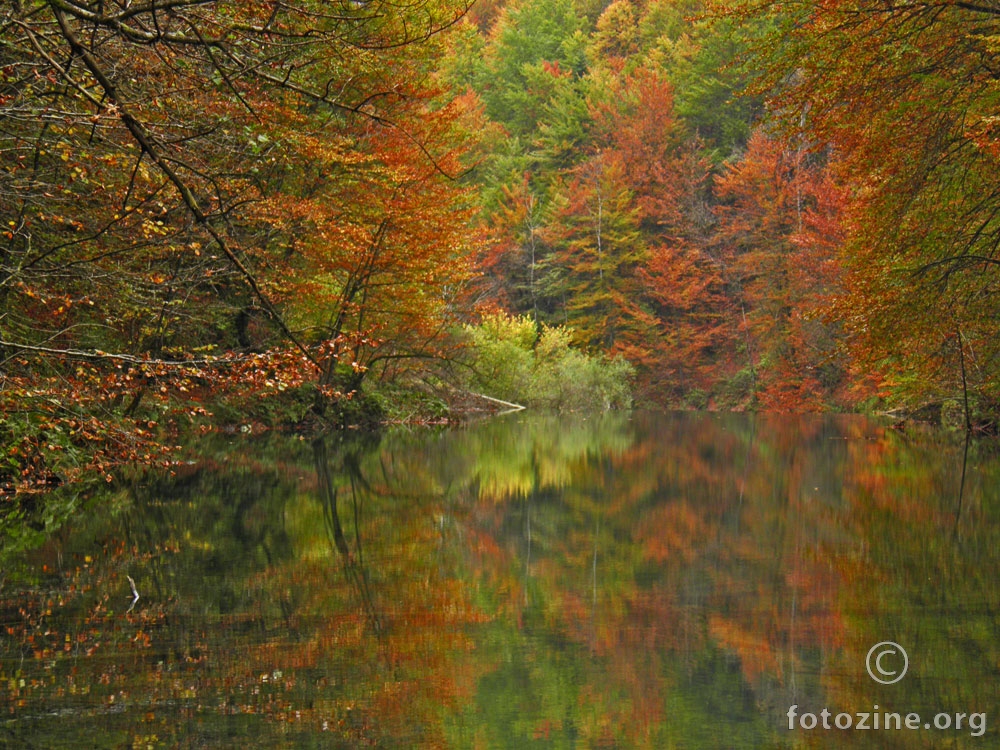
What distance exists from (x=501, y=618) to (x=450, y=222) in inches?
613

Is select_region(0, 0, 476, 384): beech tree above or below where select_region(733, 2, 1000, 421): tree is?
below

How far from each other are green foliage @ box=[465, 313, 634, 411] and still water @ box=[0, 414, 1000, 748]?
1504 centimetres

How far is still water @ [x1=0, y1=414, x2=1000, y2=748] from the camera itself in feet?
12.5

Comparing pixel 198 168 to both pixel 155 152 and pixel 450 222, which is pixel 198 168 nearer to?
pixel 155 152

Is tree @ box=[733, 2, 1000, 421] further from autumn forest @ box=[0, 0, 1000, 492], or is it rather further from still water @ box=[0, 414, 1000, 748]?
still water @ box=[0, 414, 1000, 748]

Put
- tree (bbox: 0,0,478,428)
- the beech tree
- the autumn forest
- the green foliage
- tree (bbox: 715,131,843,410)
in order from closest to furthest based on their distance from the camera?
the beech tree → tree (bbox: 0,0,478,428) → the autumn forest → the green foliage → tree (bbox: 715,131,843,410)

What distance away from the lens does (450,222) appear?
20312 mm

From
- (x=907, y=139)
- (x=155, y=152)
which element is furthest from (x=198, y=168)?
(x=907, y=139)

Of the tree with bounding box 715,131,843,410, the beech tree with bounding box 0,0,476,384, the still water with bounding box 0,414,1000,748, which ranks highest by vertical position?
the tree with bounding box 715,131,843,410

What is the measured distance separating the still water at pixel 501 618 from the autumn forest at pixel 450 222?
122 centimetres

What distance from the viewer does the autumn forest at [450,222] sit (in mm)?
7012

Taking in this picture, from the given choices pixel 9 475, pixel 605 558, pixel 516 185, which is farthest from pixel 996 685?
pixel 516 185

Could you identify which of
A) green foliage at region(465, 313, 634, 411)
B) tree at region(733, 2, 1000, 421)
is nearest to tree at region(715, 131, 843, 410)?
green foliage at region(465, 313, 634, 411)

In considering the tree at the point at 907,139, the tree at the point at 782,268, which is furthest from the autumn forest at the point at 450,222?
the tree at the point at 782,268
